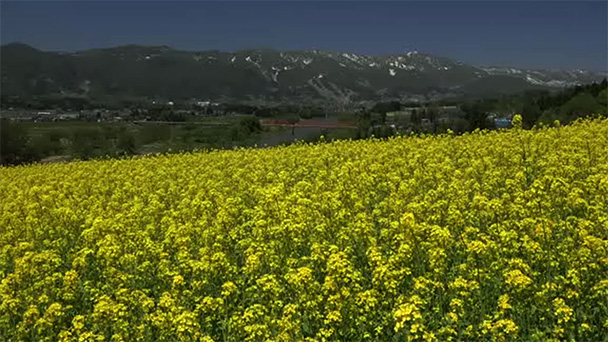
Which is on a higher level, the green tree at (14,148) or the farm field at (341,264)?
the farm field at (341,264)

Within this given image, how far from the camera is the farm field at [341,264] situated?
646cm

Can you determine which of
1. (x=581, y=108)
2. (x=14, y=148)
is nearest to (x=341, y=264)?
(x=581, y=108)

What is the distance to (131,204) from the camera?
45.6 feet

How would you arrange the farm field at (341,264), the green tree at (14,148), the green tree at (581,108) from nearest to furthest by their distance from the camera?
the farm field at (341,264) < the green tree at (581,108) < the green tree at (14,148)

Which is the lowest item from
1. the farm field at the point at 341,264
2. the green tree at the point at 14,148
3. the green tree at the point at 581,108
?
the green tree at the point at 14,148

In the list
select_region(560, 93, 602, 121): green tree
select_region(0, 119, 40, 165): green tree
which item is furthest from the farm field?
select_region(0, 119, 40, 165): green tree

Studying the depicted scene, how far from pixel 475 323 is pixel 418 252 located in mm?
1501

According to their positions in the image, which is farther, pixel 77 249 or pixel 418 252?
pixel 77 249

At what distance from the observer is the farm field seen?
6.46 metres

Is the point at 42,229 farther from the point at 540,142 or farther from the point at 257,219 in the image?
the point at 540,142

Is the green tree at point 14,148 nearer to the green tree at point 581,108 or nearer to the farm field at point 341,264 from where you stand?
the green tree at point 581,108

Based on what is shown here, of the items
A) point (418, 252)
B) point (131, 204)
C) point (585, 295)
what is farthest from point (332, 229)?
point (131, 204)

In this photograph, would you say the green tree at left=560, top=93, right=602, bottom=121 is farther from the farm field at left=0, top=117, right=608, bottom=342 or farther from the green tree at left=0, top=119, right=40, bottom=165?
the green tree at left=0, top=119, right=40, bottom=165

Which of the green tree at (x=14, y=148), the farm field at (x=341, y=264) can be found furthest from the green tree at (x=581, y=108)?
the green tree at (x=14, y=148)
